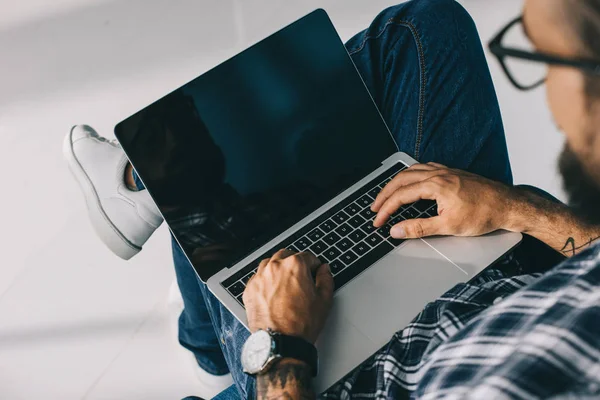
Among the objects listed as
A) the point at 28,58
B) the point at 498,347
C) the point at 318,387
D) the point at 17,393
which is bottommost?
the point at 17,393

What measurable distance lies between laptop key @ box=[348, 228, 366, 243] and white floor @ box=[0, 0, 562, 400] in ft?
1.95

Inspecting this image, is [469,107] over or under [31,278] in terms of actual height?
over

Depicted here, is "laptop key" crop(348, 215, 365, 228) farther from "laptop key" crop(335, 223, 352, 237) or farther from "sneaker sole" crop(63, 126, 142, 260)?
"sneaker sole" crop(63, 126, 142, 260)

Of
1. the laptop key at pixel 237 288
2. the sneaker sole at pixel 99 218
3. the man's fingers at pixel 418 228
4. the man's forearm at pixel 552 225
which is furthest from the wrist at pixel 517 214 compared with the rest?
the sneaker sole at pixel 99 218

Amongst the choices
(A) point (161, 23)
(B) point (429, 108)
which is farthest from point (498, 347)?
(A) point (161, 23)

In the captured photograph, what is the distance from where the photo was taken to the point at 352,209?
1126mm

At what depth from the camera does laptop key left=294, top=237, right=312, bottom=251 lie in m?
1.09

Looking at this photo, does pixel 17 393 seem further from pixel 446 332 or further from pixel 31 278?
pixel 446 332

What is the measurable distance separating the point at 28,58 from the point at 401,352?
1.46 m

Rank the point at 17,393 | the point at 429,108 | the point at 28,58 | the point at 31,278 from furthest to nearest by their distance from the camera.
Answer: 1. the point at 28,58
2. the point at 31,278
3. the point at 17,393
4. the point at 429,108

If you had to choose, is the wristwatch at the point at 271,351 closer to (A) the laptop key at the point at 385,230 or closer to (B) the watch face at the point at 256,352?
(B) the watch face at the point at 256,352

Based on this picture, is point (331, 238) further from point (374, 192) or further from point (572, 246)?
point (572, 246)

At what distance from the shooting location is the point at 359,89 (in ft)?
3.68

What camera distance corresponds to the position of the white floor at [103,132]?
146 cm
